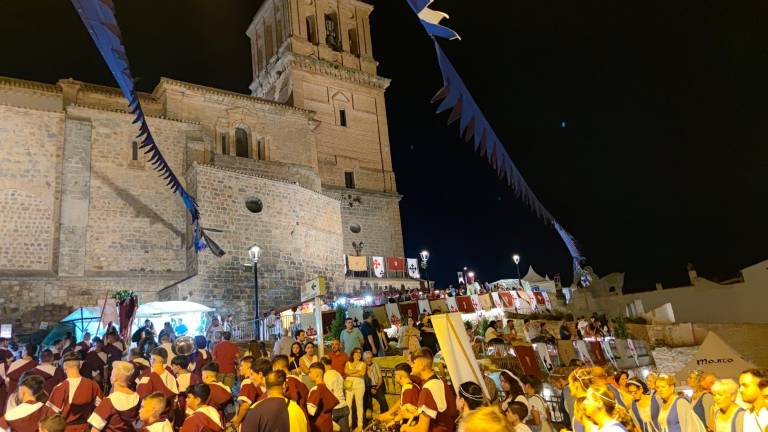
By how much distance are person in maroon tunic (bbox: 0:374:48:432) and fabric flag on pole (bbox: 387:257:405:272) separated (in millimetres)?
23058

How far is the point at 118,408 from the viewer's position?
503cm

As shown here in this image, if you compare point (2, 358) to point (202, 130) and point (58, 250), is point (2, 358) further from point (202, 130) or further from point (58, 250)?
point (202, 130)

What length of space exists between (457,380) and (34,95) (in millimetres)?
22304

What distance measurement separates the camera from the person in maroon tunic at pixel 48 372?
23.0 feet

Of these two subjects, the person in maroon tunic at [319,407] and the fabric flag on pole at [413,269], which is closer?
the person in maroon tunic at [319,407]

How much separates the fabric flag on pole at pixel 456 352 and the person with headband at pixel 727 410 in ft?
7.51

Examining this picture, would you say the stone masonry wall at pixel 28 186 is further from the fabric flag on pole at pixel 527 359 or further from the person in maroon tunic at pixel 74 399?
the fabric flag on pole at pixel 527 359

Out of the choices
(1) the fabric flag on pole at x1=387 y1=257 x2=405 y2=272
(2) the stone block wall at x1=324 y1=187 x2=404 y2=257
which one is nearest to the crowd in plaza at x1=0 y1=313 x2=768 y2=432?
(1) the fabric flag on pole at x1=387 y1=257 x2=405 y2=272

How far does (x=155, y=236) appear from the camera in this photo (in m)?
21.4

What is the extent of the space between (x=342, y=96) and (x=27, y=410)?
27577 mm

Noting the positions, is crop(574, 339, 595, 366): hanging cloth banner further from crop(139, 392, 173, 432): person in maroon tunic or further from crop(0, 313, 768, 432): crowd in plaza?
crop(139, 392, 173, 432): person in maroon tunic

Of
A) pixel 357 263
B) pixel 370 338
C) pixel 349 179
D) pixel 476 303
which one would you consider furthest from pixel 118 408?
pixel 349 179

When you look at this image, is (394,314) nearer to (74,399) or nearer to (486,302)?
(486,302)

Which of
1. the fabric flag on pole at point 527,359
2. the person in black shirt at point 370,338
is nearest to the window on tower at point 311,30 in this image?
the person in black shirt at point 370,338
